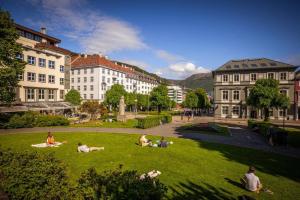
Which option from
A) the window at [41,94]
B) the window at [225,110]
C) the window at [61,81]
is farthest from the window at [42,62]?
the window at [225,110]

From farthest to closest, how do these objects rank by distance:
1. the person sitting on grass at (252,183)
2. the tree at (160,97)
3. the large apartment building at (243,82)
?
the tree at (160,97) < the large apartment building at (243,82) < the person sitting on grass at (252,183)

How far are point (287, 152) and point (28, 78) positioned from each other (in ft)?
138

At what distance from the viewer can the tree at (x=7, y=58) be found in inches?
993

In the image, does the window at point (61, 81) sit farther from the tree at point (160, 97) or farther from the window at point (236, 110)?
the window at point (236, 110)

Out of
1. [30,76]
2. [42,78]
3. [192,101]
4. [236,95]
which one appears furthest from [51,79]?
[236,95]

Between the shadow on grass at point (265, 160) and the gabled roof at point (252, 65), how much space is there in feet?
134

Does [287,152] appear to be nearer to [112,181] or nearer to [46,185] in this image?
[112,181]

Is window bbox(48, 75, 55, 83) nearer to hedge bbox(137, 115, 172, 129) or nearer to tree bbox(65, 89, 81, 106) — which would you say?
tree bbox(65, 89, 81, 106)

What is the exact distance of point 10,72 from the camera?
2553 centimetres

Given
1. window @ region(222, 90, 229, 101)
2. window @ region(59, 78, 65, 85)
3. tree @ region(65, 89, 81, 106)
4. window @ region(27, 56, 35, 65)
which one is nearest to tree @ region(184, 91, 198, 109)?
window @ region(222, 90, 229, 101)

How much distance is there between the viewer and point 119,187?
5.18m

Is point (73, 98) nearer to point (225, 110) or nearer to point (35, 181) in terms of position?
point (225, 110)

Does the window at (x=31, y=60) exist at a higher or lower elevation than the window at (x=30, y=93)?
higher

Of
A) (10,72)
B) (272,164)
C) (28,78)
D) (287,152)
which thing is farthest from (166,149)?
(28,78)
